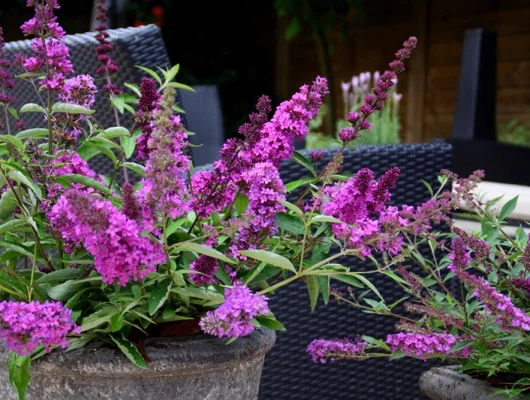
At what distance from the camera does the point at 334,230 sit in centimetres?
94

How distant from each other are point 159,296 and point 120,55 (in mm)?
906

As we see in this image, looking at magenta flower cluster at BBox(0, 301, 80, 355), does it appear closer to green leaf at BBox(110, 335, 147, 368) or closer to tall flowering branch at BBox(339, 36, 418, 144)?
green leaf at BBox(110, 335, 147, 368)

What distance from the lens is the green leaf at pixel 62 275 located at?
0.95m

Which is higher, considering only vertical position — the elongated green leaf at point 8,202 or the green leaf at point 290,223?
the elongated green leaf at point 8,202

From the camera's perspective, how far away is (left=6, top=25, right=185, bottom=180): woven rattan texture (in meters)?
1.68

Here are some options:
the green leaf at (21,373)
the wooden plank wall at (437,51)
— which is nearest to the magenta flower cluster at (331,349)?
the green leaf at (21,373)

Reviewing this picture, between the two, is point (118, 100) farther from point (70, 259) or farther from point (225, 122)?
point (225, 122)

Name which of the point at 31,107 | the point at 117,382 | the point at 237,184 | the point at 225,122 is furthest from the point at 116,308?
the point at 225,122

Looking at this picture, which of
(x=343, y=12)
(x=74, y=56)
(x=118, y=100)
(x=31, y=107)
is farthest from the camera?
(x=343, y=12)

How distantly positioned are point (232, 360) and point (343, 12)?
716 cm

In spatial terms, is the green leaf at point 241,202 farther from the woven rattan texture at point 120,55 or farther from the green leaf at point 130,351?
the woven rattan texture at point 120,55

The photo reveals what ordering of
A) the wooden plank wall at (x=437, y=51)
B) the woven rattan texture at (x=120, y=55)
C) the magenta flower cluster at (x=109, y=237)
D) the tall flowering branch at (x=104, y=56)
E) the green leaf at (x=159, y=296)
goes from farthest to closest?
the wooden plank wall at (x=437, y=51), the woven rattan texture at (x=120, y=55), the tall flowering branch at (x=104, y=56), the green leaf at (x=159, y=296), the magenta flower cluster at (x=109, y=237)

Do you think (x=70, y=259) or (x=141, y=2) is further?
(x=141, y=2)

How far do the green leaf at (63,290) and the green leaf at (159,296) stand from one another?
0.34 ft
